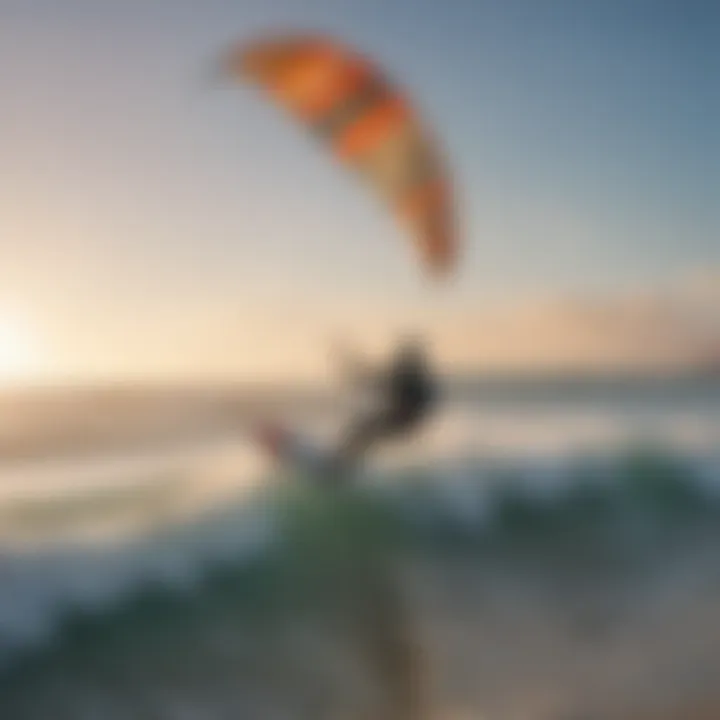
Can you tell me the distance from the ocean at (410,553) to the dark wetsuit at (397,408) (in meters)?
0.02

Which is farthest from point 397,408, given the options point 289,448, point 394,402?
point 289,448

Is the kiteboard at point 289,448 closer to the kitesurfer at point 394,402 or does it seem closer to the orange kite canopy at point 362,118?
the kitesurfer at point 394,402

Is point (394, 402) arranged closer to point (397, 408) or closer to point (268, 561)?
point (397, 408)

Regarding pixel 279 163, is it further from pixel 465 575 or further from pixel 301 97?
pixel 465 575

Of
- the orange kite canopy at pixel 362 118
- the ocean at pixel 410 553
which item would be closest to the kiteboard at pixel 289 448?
the ocean at pixel 410 553

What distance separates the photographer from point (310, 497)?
1.20 m

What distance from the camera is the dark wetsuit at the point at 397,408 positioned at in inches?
48.4

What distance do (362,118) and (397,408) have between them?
0.35 metres

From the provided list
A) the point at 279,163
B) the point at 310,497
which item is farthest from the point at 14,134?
the point at 310,497

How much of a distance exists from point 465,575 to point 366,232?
437mm

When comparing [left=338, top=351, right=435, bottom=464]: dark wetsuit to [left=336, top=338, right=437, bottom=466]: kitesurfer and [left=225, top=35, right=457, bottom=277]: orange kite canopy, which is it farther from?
[left=225, top=35, right=457, bottom=277]: orange kite canopy

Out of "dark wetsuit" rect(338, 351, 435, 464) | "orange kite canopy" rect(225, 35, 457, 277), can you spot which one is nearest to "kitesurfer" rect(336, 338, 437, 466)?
"dark wetsuit" rect(338, 351, 435, 464)

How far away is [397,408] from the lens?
1252 millimetres

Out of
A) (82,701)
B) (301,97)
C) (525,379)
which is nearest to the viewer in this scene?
(82,701)
